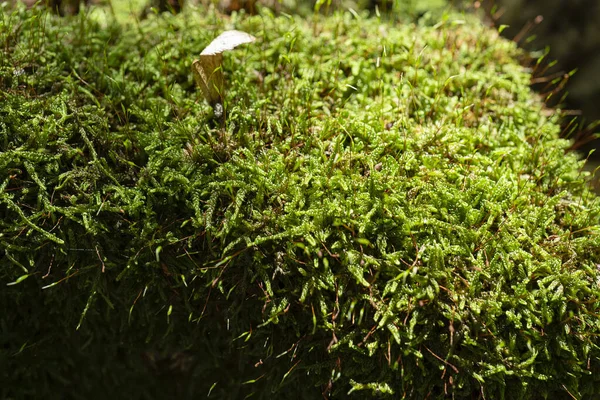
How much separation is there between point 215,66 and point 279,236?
0.69 meters

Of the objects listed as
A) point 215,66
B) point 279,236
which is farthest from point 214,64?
point 279,236

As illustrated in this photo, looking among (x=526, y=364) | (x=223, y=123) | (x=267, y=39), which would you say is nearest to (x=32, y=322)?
(x=223, y=123)

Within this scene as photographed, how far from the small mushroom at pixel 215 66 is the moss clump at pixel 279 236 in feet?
0.18

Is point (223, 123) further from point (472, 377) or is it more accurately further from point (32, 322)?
point (472, 377)

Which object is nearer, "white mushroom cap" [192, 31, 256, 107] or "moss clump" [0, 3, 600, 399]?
"moss clump" [0, 3, 600, 399]

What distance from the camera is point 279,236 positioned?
160 centimetres

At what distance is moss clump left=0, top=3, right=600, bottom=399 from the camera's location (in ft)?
5.21

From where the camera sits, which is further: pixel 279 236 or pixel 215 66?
pixel 215 66

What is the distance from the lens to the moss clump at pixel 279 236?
62.6 inches

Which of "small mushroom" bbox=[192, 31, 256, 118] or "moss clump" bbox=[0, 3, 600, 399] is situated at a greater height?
"small mushroom" bbox=[192, 31, 256, 118]

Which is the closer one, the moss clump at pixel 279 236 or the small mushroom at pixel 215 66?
the moss clump at pixel 279 236

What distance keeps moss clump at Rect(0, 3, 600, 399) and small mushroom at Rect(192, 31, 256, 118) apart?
0.06 metres

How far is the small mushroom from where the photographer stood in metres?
1.72

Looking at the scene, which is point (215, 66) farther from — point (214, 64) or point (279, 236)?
point (279, 236)
